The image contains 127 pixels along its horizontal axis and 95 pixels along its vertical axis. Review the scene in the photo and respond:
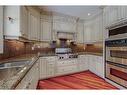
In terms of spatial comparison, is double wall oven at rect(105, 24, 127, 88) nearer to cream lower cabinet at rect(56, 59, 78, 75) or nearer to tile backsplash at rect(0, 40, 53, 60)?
cream lower cabinet at rect(56, 59, 78, 75)

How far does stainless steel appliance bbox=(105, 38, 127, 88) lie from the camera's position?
238cm

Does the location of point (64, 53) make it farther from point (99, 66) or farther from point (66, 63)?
point (99, 66)

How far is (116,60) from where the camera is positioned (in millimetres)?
2648

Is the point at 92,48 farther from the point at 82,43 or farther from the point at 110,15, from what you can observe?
the point at 110,15

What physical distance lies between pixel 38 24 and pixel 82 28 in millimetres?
1920

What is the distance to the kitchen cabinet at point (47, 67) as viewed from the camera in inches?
135

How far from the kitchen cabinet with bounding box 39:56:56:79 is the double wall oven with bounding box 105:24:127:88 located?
4.92 ft

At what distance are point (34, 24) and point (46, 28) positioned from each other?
0.61 m

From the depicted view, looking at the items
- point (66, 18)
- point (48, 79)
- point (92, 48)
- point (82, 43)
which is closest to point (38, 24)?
point (66, 18)

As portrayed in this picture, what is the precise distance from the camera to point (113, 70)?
278 centimetres

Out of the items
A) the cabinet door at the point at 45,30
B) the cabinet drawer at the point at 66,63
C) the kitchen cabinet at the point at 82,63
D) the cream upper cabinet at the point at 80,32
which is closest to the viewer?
the cabinet drawer at the point at 66,63

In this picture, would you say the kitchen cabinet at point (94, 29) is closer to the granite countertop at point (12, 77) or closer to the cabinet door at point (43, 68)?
the cabinet door at point (43, 68)

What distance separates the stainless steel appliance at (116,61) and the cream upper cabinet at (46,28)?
187 centimetres

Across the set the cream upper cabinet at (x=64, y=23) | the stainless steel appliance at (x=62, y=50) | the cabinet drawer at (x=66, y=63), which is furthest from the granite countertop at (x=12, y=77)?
the cream upper cabinet at (x=64, y=23)
